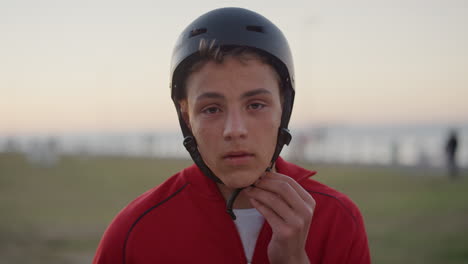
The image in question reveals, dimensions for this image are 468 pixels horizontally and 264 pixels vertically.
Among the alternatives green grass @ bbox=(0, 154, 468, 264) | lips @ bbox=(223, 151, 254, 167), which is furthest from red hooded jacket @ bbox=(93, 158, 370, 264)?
green grass @ bbox=(0, 154, 468, 264)

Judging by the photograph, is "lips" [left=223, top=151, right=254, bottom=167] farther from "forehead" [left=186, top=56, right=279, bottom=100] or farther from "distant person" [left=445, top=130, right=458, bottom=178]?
"distant person" [left=445, top=130, right=458, bottom=178]

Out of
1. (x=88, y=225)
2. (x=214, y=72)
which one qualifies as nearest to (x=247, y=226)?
(x=214, y=72)

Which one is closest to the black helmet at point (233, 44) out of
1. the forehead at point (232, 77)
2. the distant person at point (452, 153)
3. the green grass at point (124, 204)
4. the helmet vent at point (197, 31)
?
the helmet vent at point (197, 31)

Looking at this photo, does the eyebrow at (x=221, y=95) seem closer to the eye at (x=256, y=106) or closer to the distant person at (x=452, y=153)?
the eye at (x=256, y=106)

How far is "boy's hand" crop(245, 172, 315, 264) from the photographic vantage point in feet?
7.61

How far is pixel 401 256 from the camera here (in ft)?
→ 26.3

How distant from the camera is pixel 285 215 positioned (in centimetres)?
233

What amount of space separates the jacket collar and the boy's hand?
0.42m

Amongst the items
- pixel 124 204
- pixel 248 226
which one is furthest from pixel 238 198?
pixel 124 204

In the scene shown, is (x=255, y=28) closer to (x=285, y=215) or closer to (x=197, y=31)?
(x=197, y=31)

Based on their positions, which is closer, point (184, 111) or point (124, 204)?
point (184, 111)

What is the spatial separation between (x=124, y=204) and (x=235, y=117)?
486 inches

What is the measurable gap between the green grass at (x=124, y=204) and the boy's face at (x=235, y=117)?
6296 millimetres

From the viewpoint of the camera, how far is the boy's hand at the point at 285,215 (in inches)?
91.4
